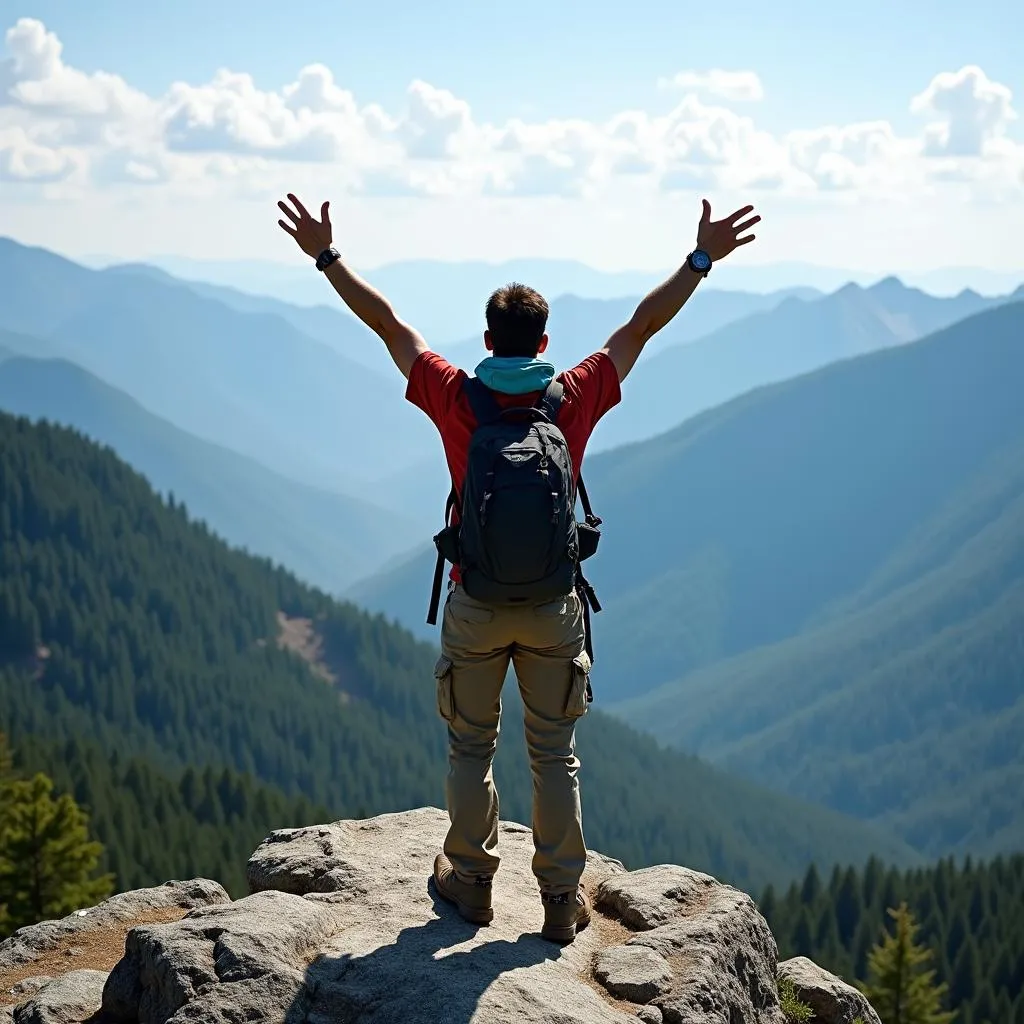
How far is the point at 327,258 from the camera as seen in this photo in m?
11.5

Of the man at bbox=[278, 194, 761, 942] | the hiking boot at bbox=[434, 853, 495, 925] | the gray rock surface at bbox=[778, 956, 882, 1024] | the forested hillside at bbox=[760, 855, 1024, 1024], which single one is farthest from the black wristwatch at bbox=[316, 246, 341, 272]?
the forested hillside at bbox=[760, 855, 1024, 1024]

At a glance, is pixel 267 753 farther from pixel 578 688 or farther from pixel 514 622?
pixel 514 622

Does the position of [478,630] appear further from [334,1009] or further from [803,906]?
[803,906]

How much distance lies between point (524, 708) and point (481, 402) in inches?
102

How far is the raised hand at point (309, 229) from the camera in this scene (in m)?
11.5

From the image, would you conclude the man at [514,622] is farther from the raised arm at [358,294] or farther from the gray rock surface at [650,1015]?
the gray rock surface at [650,1015]

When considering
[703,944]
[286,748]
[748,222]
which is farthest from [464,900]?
[286,748]

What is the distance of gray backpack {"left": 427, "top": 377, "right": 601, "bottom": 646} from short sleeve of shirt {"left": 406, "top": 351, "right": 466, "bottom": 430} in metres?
0.30

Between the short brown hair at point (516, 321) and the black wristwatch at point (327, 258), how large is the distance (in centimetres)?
190

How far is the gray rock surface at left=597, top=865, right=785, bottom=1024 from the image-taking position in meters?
11.2

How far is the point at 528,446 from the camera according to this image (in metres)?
9.84

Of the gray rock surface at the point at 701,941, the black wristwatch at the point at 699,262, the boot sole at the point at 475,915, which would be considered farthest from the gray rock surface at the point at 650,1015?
the black wristwatch at the point at 699,262

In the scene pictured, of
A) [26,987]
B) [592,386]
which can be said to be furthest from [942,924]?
[592,386]

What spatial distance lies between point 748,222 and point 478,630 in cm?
470
